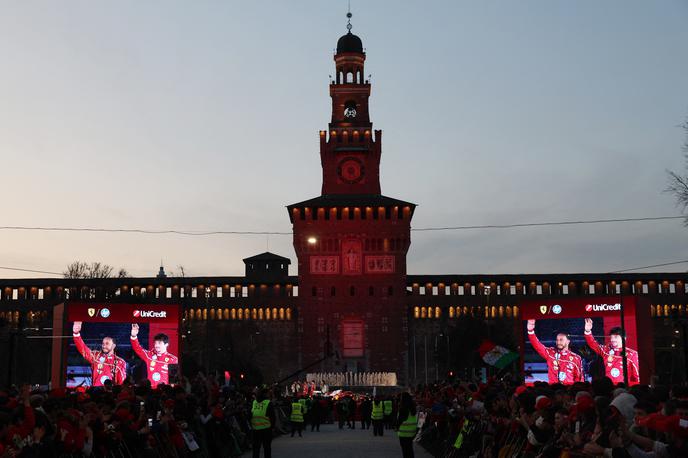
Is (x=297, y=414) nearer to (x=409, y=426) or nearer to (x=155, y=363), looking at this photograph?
(x=155, y=363)

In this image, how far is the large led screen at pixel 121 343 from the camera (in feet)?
152

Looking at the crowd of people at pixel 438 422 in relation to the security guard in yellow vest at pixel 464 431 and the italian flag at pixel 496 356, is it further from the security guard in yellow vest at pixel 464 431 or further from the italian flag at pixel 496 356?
the italian flag at pixel 496 356

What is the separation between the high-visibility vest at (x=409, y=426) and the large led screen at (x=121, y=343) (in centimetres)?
2622

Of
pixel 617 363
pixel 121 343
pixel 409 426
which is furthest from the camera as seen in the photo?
pixel 121 343

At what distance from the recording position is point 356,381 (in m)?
96.2

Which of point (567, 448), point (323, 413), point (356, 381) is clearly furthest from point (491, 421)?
point (356, 381)

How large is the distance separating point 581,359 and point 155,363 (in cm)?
1999

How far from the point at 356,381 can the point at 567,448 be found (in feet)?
280

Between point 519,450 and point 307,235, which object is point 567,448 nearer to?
point 519,450

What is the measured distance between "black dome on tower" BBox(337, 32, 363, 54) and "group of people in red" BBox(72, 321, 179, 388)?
6854cm

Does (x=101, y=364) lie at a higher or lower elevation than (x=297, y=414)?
higher

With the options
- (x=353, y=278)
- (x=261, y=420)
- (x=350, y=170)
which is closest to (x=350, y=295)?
(x=353, y=278)

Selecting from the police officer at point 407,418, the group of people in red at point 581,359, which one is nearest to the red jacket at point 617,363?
the group of people in red at point 581,359

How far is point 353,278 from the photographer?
10562 centimetres
